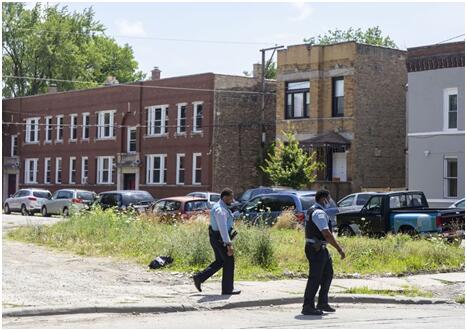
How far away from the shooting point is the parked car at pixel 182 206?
1056 inches

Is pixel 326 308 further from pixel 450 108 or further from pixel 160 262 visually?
pixel 450 108

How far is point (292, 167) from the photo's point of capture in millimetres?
40469

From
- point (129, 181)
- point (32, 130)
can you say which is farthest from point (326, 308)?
point (32, 130)

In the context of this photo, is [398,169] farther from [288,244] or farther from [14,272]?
[14,272]

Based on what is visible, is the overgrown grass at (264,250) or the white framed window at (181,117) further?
the white framed window at (181,117)

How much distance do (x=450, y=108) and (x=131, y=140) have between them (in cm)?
2312

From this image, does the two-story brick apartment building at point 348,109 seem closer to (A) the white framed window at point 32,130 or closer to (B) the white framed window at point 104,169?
(B) the white framed window at point 104,169

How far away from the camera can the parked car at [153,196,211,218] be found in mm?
26812

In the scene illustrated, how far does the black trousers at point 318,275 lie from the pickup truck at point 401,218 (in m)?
9.01

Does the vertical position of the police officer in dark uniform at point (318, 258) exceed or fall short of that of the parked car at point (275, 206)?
it falls short

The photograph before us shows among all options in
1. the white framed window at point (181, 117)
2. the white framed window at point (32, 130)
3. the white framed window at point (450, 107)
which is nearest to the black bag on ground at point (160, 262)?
the white framed window at point (450, 107)

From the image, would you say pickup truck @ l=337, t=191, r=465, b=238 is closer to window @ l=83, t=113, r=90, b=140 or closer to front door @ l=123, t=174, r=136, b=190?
front door @ l=123, t=174, r=136, b=190

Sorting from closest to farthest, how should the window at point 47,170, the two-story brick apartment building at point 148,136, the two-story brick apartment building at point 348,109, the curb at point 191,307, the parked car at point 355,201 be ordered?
1. the curb at point 191,307
2. the parked car at point 355,201
3. the two-story brick apartment building at point 348,109
4. the two-story brick apartment building at point 148,136
5. the window at point 47,170

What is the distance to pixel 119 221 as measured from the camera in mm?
23375
